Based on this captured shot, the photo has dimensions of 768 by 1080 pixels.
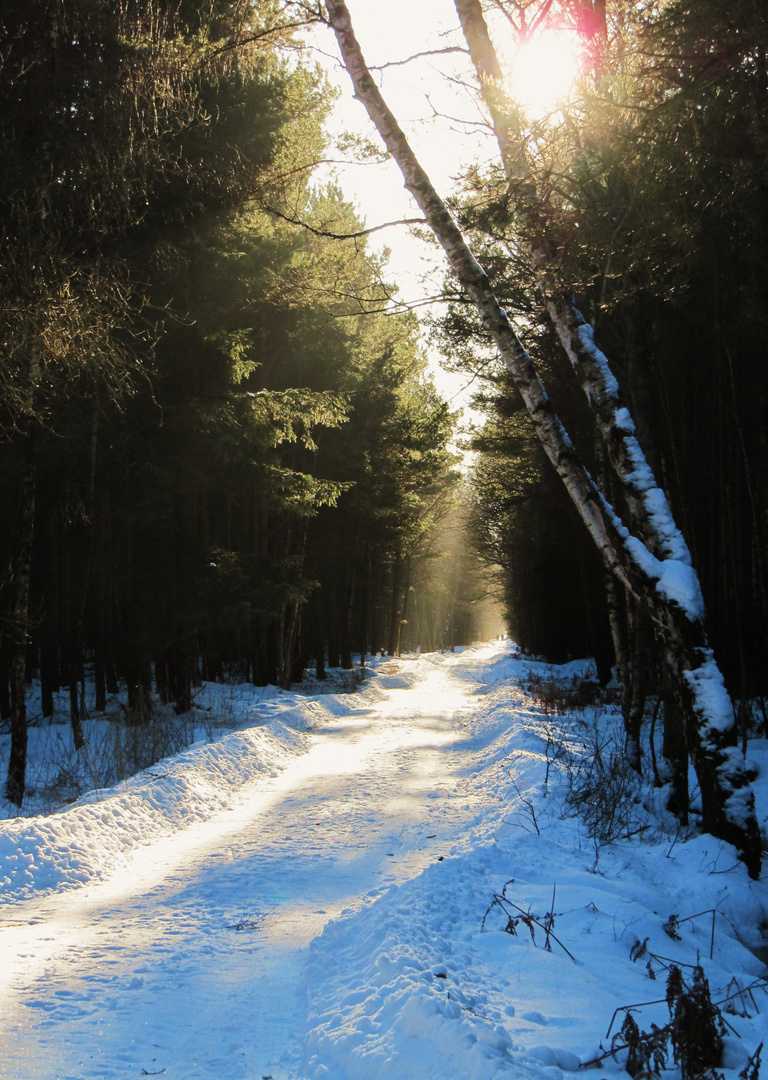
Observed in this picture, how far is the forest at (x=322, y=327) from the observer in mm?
6090

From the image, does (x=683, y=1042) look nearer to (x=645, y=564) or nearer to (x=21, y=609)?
(x=645, y=564)

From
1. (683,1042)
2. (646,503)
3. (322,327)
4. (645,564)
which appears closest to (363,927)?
(683,1042)

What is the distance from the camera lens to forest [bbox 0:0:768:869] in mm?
6090

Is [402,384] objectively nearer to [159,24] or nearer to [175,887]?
[159,24]

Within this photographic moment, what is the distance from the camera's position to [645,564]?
6277 millimetres

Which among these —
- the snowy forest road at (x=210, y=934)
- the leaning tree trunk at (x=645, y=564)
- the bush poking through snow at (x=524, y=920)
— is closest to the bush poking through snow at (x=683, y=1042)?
the bush poking through snow at (x=524, y=920)

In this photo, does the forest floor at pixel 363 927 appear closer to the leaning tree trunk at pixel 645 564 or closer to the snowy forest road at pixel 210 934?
the snowy forest road at pixel 210 934

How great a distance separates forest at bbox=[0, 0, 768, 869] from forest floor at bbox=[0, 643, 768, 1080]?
4.68 feet

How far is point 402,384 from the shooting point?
2469 cm

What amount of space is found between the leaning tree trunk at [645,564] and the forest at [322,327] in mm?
28

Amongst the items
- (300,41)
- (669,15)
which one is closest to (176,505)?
(300,41)

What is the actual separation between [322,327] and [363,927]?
6.44 metres

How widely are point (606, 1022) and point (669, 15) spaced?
6.27 m

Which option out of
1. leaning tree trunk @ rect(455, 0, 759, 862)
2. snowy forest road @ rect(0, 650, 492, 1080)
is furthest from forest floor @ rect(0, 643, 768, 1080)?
leaning tree trunk @ rect(455, 0, 759, 862)
